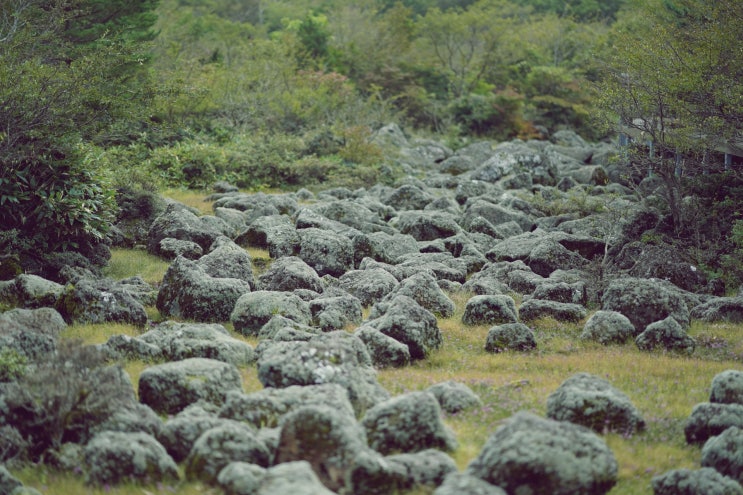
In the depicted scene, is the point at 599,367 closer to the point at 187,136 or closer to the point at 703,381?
the point at 703,381

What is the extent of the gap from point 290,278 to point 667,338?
7992mm

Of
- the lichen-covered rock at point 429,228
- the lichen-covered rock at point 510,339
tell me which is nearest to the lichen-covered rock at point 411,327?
the lichen-covered rock at point 510,339

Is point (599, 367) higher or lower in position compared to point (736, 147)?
lower

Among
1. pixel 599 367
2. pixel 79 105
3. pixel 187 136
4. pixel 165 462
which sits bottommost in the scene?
pixel 187 136

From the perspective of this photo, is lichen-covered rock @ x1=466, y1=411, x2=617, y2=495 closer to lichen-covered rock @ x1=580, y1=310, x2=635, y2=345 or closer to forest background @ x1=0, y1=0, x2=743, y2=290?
lichen-covered rock @ x1=580, y1=310, x2=635, y2=345

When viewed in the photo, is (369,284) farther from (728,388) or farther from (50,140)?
(728,388)

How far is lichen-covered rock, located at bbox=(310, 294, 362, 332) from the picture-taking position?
607 inches

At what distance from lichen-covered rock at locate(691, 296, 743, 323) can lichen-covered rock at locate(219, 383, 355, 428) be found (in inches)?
374

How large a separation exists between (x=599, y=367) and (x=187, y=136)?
2747cm

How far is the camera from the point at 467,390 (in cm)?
1138

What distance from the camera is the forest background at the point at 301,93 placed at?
59.9 feet

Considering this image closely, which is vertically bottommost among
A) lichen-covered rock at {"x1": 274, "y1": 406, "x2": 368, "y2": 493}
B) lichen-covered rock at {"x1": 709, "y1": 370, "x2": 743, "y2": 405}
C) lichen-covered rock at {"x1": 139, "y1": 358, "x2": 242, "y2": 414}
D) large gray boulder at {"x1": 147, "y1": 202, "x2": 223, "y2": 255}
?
large gray boulder at {"x1": 147, "y1": 202, "x2": 223, "y2": 255}

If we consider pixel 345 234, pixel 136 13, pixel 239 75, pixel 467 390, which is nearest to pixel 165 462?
pixel 467 390

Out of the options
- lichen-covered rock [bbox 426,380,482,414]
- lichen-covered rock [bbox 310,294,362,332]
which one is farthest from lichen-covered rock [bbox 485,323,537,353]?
lichen-covered rock [bbox 426,380,482,414]
